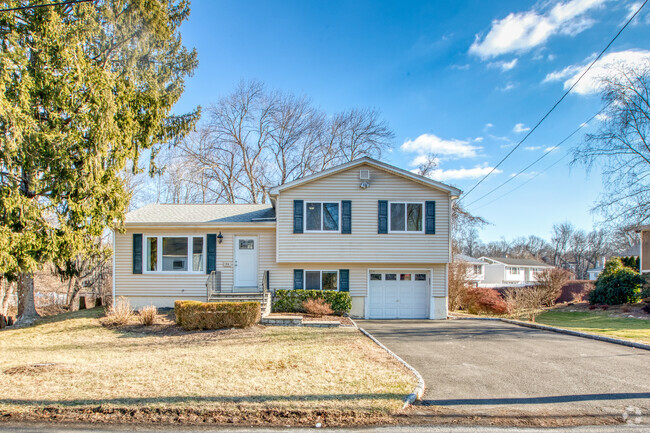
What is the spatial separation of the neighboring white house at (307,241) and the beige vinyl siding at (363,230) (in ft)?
0.13

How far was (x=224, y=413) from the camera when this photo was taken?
5176mm

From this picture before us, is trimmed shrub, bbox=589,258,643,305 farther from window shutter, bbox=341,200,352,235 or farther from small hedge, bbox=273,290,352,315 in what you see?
window shutter, bbox=341,200,352,235

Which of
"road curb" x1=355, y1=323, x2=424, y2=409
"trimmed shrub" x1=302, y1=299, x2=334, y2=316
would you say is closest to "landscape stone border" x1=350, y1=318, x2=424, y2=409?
"road curb" x1=355, y1=323, x2=424, y2=409

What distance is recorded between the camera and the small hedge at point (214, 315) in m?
11.6

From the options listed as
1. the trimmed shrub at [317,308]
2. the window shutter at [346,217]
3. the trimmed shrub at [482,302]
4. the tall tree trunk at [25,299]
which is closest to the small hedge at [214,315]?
the trimmed shrub at [317,308]

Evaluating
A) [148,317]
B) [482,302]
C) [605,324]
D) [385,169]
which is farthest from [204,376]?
[482,302]

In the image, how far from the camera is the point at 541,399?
19.0 feet

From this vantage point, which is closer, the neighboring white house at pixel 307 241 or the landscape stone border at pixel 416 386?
the landscape stone border at pixel 416 386

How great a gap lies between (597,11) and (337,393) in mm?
12792

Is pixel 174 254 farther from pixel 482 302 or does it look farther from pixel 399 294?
pixel 482 302

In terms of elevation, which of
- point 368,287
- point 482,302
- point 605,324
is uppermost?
point 368,287

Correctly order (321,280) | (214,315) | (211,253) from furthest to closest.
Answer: (321,280), (211,253), (214,315)

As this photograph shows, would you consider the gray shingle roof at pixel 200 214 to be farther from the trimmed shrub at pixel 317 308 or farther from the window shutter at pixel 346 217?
the trimmed shrub at pixel 317 308

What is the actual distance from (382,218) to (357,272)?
251cm
